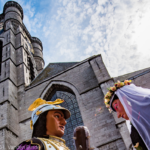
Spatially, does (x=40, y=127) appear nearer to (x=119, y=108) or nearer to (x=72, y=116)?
(x=119, y=108)

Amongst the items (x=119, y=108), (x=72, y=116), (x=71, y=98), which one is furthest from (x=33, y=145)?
(x=71, y=98)

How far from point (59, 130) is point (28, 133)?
18.0 ft

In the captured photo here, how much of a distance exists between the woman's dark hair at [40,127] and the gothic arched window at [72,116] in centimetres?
467

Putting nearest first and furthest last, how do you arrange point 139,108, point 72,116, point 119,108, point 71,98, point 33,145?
1. point 33,145
2. point 139,108
3. point 119,108
4. point 72,116
5. point 71,98

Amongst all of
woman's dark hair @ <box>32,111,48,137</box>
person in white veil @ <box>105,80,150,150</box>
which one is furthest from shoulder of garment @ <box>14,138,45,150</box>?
person in white veil @ <box>105,80,150,150</box>

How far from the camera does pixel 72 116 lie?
681cm

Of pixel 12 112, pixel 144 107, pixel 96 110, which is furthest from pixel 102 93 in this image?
pixel 144 107

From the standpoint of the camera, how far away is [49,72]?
30.6 ft

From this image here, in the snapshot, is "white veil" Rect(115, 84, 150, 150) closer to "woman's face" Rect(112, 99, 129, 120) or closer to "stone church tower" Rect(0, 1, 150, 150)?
"woman's face" Rect(112, 99, 129, 120)

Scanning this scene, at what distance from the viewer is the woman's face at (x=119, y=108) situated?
7.56ft

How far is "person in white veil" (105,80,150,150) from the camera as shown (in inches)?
67.1

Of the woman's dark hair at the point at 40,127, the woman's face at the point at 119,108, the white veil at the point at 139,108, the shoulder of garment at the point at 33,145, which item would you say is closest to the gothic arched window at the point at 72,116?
the woman's face at the point at 119,108

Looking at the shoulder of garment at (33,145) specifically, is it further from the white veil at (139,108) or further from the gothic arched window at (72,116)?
the gothic arched window at (72,116)

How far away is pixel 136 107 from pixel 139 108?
0.06 metres
